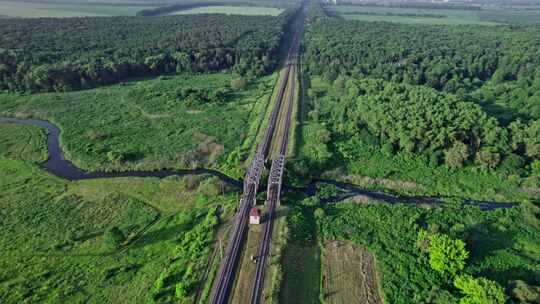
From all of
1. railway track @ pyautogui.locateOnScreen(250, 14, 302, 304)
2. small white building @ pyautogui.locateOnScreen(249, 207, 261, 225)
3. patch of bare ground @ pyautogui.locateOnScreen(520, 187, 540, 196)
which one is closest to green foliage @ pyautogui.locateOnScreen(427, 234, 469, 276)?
railway track @ pyautogui.locateOnScreen(250, 14, 302, 304)

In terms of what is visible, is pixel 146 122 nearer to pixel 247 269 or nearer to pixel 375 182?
pixel 247 269

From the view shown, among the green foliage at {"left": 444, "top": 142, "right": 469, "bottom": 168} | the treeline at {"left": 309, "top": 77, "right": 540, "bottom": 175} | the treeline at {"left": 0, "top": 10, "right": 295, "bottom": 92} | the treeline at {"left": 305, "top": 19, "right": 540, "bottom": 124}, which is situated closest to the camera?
the green foliage at {"left": 444, "top": 142, "right": 469, "bottom": 168}

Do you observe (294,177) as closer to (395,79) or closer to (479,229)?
(479,229)

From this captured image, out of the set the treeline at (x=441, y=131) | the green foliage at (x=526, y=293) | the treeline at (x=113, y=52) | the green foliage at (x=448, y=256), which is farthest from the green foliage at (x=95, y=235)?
the treeline at (x=113, y=52)

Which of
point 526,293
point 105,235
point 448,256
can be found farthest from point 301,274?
point 105,235

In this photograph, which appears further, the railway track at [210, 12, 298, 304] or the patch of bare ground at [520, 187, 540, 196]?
the patch of bare ground at [520, 187, 540, 196]

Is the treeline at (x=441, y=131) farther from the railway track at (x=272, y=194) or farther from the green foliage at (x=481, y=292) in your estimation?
the green foliage at (x=481, y=292)

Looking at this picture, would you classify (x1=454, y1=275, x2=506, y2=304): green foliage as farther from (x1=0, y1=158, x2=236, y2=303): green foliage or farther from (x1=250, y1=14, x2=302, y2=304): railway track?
(x1=0, y1=158, x2=236, y2=303): green foliage
